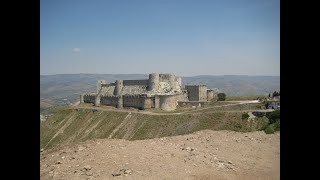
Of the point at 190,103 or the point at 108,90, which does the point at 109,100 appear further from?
the point at 190,103

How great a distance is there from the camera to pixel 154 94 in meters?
40.6

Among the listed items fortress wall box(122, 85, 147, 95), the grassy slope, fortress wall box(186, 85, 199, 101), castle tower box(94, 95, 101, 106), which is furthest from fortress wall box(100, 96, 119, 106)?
fortress wall box(186, 85, 199, 101)

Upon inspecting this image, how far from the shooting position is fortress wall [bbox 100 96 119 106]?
42603 mm

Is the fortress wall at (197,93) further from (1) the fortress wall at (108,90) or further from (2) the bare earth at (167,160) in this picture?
(2) the bare earth at (167,160)

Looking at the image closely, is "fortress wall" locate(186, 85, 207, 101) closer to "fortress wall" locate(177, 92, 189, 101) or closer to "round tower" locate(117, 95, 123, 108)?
"fortress wall" locate(177, 92, 189, 101)

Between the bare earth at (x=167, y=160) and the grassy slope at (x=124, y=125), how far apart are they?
35.6 feet

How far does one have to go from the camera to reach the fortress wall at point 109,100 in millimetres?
42603

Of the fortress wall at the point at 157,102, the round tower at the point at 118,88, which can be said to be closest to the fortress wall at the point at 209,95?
the fortress wall at the point at 157,102

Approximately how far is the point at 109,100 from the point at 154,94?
23.4 ft

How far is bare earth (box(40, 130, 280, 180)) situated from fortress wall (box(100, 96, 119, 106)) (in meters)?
29.7

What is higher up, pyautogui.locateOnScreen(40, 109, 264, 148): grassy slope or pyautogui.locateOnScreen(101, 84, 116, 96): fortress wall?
pyautogui.locateOnScreen(101, 84, 116, 96): fortress wall
